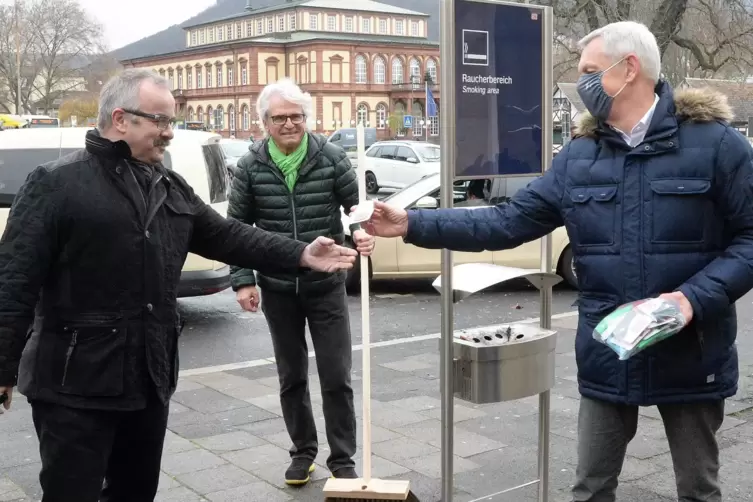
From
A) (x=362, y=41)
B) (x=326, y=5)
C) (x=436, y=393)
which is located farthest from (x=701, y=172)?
(x=326, y=5)

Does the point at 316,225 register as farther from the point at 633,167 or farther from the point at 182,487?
the point at 633,167

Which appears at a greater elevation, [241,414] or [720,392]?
[720,392]

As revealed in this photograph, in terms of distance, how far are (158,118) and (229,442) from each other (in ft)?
9.36

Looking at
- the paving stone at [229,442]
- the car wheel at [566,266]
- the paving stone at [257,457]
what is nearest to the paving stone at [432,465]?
the paving stone at [257,457]

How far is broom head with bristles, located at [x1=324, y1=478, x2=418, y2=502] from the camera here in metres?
3.42

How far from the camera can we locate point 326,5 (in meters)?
98.8

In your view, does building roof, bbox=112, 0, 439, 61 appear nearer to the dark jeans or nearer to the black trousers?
the dark jeans

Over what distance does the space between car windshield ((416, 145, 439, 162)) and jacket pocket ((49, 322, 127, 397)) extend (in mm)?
25406

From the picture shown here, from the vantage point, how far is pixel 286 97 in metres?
4.71

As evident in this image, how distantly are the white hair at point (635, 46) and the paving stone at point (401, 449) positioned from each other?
112 inches

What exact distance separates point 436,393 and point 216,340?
3.05m

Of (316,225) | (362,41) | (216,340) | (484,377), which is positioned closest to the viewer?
(484,377)

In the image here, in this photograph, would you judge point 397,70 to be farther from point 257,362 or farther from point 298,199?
point 298,199

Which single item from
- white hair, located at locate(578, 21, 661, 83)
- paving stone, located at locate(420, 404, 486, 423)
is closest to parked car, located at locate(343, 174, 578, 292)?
paving stone, located at locate(420, 404, 486, 423)
